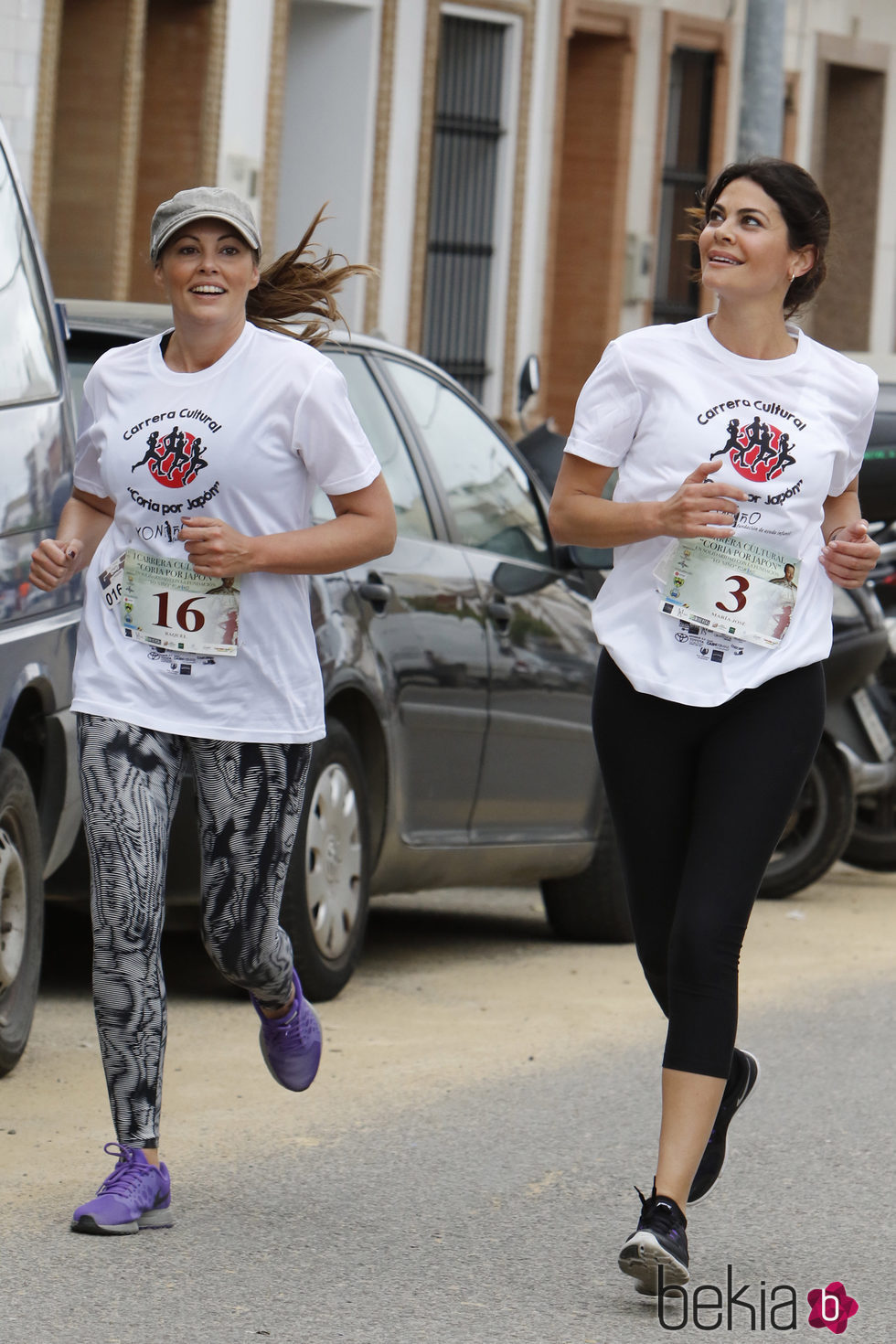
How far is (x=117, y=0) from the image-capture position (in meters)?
16.6

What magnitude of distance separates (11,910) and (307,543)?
161 cm

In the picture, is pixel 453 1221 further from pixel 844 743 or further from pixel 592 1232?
pixel 844 743

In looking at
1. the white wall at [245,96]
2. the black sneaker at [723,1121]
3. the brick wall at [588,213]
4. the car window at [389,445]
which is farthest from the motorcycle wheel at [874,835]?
the brick wall at [588,213]

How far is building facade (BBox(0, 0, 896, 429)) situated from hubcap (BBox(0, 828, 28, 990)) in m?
9.98

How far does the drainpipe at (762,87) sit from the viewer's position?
15.4 metres

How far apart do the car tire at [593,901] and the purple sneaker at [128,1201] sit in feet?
12.9

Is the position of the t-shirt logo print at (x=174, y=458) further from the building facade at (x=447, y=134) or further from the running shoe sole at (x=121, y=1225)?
the building facade at (x=447, y=134)

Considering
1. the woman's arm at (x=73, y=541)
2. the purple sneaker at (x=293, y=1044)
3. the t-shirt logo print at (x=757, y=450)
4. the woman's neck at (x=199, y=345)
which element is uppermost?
the woman's neck at (x=199, y=345)

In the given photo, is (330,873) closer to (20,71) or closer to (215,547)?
(215,547)

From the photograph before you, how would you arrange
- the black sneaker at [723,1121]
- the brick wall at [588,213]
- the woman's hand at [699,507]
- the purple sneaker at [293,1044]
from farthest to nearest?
the brick wall at [588,213], the purple sneaker at [293,1044], the black sneaker at [723,1121], the woman's hand at [699,507]

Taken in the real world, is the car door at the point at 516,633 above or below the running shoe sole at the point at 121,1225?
above

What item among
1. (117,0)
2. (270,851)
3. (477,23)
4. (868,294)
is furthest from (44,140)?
(868,294)

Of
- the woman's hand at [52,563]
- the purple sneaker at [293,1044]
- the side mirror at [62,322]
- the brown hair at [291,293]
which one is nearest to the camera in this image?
the woman's hand at [52,563]

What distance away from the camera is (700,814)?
4.68 metres
